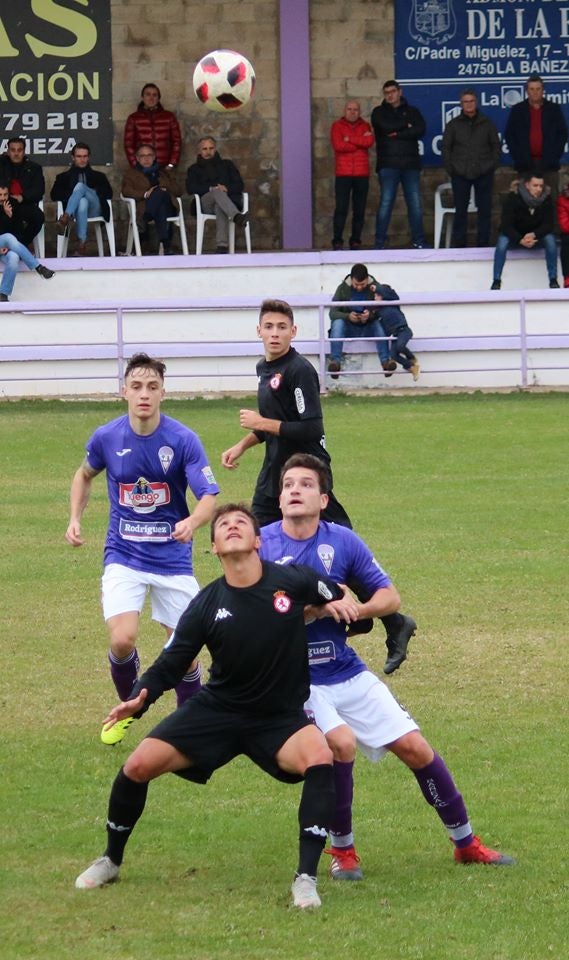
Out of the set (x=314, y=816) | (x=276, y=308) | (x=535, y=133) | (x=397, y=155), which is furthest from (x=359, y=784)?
(x=535, y=133)

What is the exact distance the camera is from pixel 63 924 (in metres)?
5.83

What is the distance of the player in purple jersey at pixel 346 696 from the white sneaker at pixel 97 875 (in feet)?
2.94

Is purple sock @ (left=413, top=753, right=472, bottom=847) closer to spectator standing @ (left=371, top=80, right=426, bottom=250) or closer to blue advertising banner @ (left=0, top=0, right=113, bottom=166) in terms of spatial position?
spectator standing @ (left=371, top=80, right=426, bottom=250)

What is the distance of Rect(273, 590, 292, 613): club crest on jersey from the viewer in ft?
20.0

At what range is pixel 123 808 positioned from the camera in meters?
6.16

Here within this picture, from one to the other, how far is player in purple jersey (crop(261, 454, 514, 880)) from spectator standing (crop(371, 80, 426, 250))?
1965 cm

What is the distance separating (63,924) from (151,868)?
72cm

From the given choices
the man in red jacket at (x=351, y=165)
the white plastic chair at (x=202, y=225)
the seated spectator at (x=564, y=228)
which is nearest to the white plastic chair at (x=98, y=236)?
the white plastic chair at (x=202, y=225)

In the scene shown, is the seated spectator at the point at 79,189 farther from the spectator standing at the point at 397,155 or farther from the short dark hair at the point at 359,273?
the short dark hair at the point at 359,273

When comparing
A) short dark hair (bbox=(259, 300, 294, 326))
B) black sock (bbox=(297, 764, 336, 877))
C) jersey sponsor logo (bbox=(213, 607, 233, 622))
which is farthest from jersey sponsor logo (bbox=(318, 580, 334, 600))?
short dark hair (bbox=(259, 300, 294, 326))

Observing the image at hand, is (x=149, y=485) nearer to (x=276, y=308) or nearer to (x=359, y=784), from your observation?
(x=276, y=308)

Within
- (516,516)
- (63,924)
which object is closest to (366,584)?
(63,924)

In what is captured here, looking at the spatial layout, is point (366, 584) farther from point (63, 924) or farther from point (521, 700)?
point (521, 700)

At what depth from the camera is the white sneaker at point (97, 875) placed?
20.4ft
